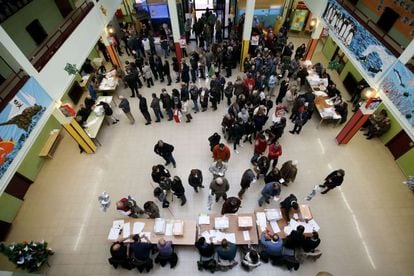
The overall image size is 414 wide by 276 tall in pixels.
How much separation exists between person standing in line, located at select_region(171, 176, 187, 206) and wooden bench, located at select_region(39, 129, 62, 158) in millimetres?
5497

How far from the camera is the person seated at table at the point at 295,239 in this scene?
18.2ft

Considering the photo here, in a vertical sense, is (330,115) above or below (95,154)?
above

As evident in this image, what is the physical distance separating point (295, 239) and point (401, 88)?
5089 millimetres

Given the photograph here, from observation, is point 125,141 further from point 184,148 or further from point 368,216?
point 368,216

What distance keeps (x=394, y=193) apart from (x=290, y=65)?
254 inches

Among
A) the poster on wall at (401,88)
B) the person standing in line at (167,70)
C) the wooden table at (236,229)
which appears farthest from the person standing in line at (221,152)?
the person standing in line at (167,70)

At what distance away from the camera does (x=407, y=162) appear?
7.87 meters

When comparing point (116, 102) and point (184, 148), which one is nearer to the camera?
point (184, 148)

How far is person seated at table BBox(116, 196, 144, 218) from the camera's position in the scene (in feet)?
20.9

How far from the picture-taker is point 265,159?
736 cm

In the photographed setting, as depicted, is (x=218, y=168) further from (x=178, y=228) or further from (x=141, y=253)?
(x=141, y=253)

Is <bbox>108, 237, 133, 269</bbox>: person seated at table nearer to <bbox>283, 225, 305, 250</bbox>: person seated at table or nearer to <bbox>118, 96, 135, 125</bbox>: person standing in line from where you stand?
<bbox>283, 225, 305, 250</bbox>: person seated at table

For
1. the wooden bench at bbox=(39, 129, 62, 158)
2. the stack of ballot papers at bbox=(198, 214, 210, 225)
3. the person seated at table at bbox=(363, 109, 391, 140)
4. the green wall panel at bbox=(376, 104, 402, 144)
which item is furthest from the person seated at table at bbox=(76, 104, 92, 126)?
the green wall panel at bbox=(376, 104, 402, 144)

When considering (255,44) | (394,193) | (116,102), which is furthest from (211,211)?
(255,44)
